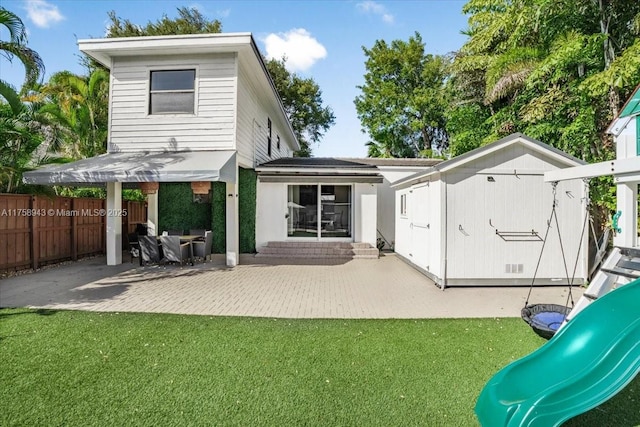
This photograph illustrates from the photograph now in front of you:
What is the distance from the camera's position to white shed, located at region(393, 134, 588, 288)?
31.2ft

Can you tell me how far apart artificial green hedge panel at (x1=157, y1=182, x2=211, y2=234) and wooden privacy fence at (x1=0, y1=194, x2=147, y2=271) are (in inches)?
74.3

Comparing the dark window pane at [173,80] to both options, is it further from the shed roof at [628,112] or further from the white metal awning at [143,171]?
the shed roof at [628,112]

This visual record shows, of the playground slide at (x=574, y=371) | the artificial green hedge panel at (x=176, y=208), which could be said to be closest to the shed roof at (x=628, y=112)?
the playground slide at (x=574, y=371)

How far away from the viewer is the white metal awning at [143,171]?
10.3 m

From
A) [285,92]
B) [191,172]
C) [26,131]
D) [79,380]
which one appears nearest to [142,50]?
[26,131]

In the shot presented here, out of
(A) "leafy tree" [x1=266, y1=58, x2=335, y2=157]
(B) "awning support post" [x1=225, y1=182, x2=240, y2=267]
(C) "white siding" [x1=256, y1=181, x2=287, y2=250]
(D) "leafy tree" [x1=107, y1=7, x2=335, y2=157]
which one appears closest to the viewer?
(B) "awning support post" [x1=225, y1=182, x2=240, y2=267]

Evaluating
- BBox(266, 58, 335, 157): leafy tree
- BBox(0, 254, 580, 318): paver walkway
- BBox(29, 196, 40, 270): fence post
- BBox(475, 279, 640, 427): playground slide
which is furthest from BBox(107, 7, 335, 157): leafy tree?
BBox(475, 279, 640, 427): playground slide

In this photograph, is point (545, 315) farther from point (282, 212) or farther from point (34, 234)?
point (34, 234)

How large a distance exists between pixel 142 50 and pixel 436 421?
1458cm

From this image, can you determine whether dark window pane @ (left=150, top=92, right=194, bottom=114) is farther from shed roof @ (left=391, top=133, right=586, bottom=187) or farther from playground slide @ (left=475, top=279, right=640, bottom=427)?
playground slide @ (left=475, top=279, right=640, bottom=427)

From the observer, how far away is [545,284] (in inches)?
385

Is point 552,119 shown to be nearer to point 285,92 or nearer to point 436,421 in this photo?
point 436,421

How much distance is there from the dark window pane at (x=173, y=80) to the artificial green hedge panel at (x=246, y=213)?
3.95 m

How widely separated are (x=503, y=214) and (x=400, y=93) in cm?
2821
